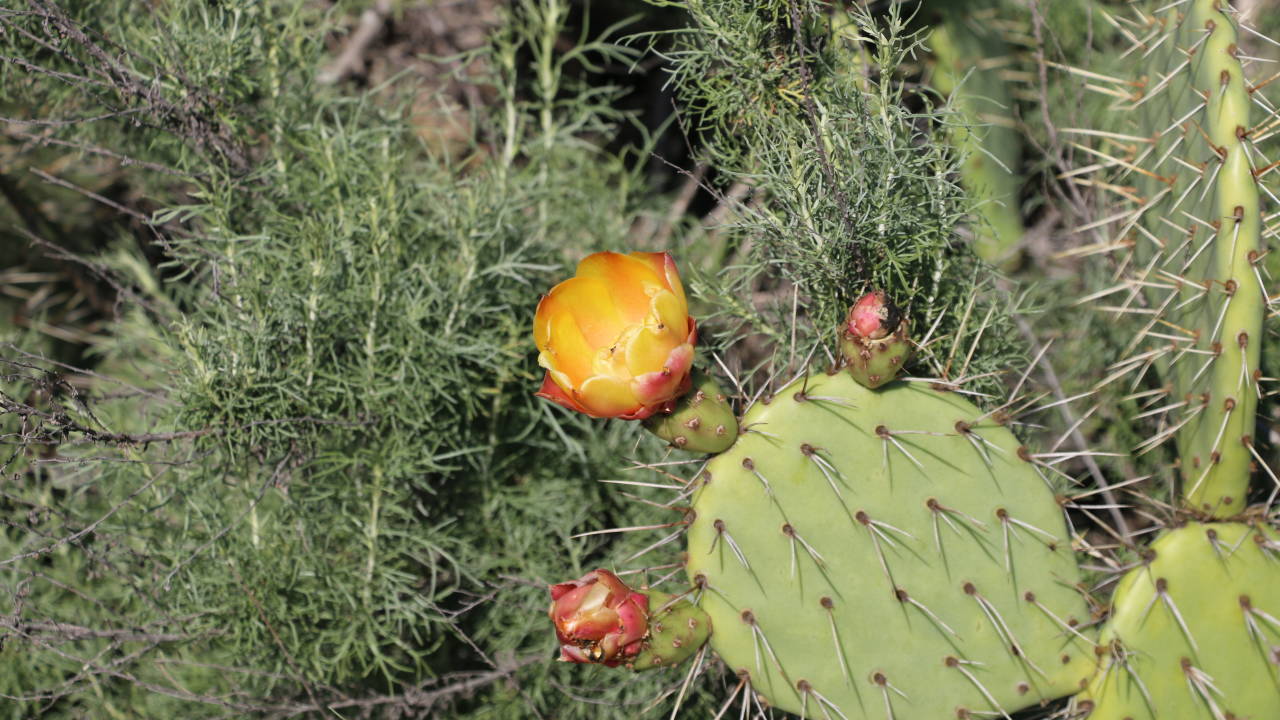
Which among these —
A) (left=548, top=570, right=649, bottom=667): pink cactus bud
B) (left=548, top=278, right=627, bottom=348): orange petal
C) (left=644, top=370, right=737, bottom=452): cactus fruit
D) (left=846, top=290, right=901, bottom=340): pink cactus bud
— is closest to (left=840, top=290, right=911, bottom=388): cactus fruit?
(left=846, top=290, right=901, bottom=340): pink cactus bud

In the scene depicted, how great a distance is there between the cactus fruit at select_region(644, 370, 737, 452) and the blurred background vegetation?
9cm

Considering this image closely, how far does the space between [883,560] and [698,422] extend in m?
0.28

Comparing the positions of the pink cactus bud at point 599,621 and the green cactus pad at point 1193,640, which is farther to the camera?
the green cactus pad at point 1193,640

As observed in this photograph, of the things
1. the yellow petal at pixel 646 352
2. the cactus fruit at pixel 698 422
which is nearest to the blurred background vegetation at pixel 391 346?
the cactus fruit at pixel 698 422

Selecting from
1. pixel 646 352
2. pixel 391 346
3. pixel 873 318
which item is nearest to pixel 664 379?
pixel 646 352

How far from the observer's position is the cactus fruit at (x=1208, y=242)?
3.86ft

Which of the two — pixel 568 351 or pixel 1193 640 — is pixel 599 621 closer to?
pixel 568 351

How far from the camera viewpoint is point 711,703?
1.58m

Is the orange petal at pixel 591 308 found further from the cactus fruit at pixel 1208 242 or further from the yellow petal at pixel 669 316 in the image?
the cactus fruit at pixel 1208 242

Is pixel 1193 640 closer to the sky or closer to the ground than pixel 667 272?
closer to the ground

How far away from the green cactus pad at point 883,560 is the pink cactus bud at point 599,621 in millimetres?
125

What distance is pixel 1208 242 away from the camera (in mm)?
1208

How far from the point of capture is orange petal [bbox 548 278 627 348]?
1.06m

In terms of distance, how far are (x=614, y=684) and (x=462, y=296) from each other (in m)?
0.69
